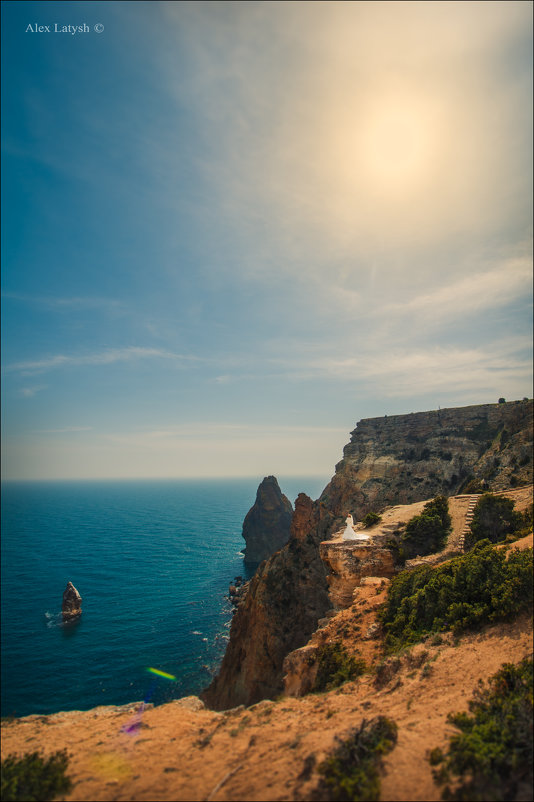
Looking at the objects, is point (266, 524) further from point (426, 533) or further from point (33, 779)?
point (33, 779)

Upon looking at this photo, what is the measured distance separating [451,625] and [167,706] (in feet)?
35.3

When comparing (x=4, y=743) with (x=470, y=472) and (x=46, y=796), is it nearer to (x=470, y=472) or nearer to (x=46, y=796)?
(x=46, y=796)

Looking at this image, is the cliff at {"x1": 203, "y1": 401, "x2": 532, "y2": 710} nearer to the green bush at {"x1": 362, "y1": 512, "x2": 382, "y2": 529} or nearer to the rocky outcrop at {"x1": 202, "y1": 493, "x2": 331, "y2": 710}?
the rocky outcrop at {"x1": 202, "y1": 493, "x2": 331, "y2": 710}

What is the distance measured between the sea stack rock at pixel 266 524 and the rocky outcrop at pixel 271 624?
51689 mm

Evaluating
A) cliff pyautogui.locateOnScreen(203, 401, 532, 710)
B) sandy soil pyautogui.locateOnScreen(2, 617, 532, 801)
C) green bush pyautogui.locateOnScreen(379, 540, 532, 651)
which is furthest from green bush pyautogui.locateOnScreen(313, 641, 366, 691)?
cliff pyautogui.locateOnScreen(203, 401, 532, 710)

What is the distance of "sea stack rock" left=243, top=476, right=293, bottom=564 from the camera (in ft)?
279

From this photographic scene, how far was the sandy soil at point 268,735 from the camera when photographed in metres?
6.37

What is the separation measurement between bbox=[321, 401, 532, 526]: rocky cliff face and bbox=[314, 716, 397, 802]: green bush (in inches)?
1603

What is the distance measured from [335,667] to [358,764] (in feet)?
26.5

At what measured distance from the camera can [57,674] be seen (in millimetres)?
35250

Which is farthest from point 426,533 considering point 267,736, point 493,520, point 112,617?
point 112,617

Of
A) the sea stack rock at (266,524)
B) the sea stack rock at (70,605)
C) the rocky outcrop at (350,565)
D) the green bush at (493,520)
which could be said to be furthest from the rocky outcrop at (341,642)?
the sea stack rock at (266,524)

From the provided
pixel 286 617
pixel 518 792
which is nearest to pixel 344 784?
pixel 518 792

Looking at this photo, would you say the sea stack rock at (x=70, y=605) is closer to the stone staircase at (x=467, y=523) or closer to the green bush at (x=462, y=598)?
the green bush at (x=462, y=598)
